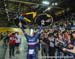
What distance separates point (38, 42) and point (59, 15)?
451 inches

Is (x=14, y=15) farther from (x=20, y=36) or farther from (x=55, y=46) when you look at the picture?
(x=55, y=46)

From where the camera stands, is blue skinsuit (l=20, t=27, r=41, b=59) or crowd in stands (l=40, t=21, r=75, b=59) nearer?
blue skinsuit (l=20, t=27, r=41, b=59)

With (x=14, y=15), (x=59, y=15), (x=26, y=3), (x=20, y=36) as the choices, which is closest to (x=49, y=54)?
(x=20, y=36)

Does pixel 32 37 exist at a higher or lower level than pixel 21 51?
higher

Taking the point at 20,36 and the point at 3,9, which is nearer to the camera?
the point at 20,36

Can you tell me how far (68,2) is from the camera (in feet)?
56.9

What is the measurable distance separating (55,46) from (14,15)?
9967 millimetres

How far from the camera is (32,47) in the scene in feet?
27.7

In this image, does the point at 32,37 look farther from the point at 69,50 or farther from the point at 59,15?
the point at 59,15

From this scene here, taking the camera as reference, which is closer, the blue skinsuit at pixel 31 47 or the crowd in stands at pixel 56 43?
the blue skinsuit at pixel 31 47

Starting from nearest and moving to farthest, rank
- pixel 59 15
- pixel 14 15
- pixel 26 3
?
pixel 26 3
pixel 14 15
pixel 59 15

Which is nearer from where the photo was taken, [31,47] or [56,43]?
[31,47]


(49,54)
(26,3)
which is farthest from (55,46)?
(26,3)

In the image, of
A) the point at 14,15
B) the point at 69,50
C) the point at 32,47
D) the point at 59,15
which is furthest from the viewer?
the point at 59,15
